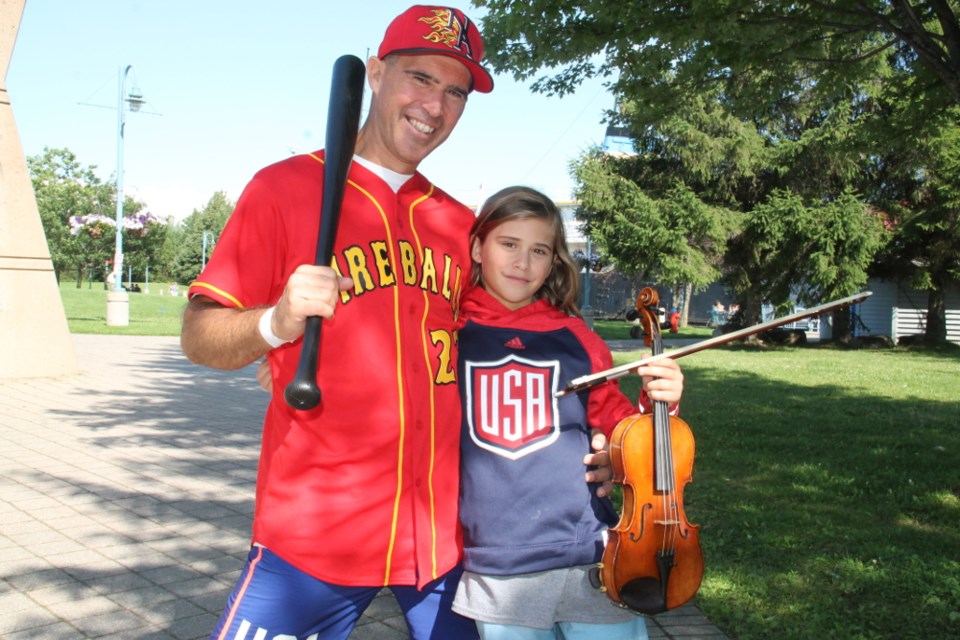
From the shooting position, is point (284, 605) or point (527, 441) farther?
point (527, 441)

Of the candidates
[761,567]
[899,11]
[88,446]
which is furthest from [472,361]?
[88,446]

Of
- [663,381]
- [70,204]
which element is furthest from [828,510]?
[70,204]

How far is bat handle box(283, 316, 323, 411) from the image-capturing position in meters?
1.52

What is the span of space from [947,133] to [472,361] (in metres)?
20.8

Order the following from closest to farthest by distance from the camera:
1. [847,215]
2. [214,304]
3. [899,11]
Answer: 1. [214,304]
2. [899,11]
3. [847,215]

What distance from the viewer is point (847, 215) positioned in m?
21.8

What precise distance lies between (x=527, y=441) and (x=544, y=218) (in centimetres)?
66

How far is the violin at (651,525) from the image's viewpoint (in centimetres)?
210

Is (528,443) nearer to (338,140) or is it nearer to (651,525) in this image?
(651,525)

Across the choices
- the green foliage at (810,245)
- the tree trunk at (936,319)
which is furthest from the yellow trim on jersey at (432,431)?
the tree trunk at (936,319)

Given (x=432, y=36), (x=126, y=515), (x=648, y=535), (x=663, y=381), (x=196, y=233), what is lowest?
(x=126, y=515)

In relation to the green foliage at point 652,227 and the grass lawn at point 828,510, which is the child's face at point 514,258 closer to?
the grass lawn at point 828,510

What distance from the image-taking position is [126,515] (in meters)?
5.40

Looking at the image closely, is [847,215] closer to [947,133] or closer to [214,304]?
[947,133]
